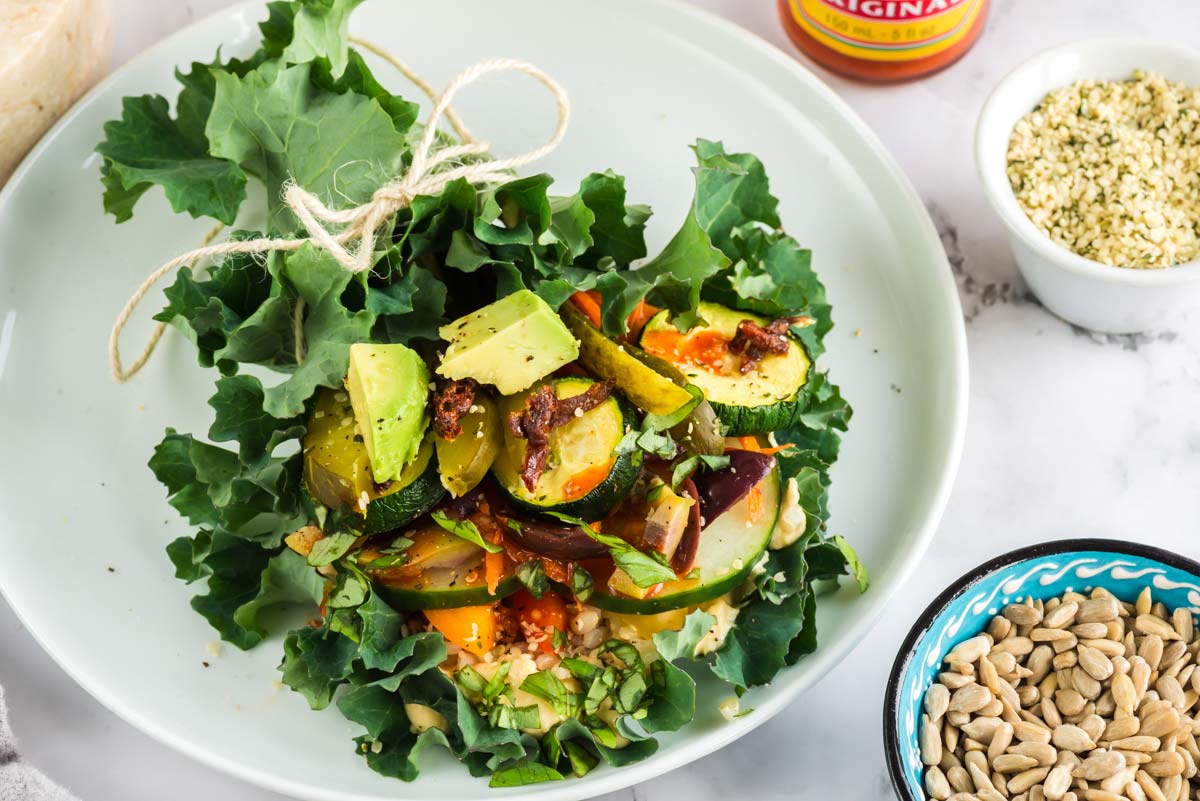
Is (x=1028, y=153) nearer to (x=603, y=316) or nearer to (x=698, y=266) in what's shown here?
(x=698, y=266)

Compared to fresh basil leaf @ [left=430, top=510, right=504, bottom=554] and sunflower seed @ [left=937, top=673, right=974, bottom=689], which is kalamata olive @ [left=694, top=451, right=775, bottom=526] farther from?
sunflower seed @ [left=937, top=673, right=974, bottom=689]

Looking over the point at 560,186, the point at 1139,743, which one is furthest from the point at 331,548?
the point at 1139,743

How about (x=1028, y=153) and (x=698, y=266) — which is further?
(x=1028, y=153)

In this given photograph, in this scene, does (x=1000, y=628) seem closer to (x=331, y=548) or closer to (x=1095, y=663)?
(x=1095, y=663)

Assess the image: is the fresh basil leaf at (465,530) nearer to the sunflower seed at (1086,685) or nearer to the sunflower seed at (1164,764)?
the sunflower seed at (1086,685)

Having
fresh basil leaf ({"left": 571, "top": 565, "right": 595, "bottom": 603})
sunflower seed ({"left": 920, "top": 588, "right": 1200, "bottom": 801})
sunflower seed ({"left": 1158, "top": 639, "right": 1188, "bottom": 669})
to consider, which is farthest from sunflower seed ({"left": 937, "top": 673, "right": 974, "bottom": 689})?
fresh basil leaf ({"left": 571, "top": 565, "right": 595, "bottom": 603})

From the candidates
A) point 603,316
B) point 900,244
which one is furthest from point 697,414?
point 900,244

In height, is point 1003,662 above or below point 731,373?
below
